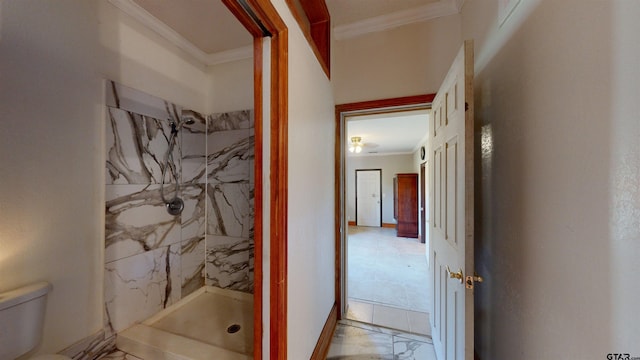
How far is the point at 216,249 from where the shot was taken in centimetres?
228

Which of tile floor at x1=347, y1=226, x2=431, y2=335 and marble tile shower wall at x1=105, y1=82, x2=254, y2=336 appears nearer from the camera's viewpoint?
marble tile shower wall at x1=105, y1=82, x2=254, y2=336

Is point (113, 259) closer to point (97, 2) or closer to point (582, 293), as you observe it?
point (97, 2)

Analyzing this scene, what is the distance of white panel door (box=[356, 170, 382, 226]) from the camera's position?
721cm

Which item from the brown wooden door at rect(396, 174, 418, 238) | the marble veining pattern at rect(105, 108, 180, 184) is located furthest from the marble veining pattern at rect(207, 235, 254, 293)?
the brown wooden door at rect(396, 174, 418, 238)

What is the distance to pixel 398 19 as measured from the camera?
5.93ft

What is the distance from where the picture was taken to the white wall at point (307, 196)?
105 cm

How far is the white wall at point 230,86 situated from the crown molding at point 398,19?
Result: 0.99 meters

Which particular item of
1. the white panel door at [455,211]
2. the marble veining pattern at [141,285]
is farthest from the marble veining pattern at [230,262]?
the white panel door at [455,211]

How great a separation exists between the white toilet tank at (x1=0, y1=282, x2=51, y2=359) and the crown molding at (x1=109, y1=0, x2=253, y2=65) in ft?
6.17

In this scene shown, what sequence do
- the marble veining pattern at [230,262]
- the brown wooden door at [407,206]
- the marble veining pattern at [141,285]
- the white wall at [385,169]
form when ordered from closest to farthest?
the marble veining pattern at [141,285]
the marble veining pattern at [230,262]
the brown wooden door at [407,206]
the white wall at [385,169]

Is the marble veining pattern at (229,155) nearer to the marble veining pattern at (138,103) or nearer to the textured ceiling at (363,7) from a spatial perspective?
the marble veining pattern at (138,103)

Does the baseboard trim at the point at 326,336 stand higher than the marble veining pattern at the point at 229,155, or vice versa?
the marble veining pattern at the point at 229,155

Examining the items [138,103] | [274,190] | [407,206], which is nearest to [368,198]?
[407,206]

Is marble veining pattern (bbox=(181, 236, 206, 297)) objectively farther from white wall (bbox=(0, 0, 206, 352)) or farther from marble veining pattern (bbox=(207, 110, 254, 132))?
marble veining pattern (bbox=(207, 110, 254, 132))
